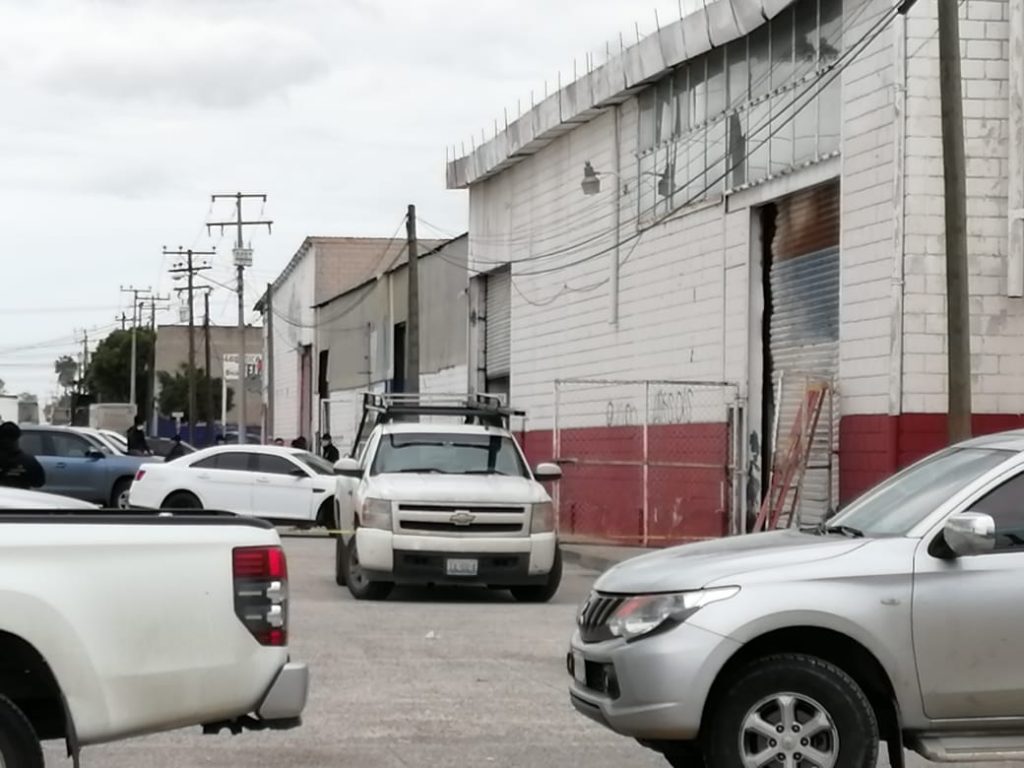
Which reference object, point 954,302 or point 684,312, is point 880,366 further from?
point 684,312

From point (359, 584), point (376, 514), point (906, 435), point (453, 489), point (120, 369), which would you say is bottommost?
point (359, 584)

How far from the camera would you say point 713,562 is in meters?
7.93

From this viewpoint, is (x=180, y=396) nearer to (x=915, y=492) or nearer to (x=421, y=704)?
(x=421, y=704)

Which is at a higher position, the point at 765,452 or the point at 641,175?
the point at 641,175

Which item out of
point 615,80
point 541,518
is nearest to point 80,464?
point 615,80

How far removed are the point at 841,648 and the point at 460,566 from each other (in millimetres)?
9619

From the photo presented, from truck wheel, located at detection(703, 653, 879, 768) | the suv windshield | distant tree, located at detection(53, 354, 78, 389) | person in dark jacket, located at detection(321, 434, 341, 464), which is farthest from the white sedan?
distant tree, located at detection(53, 354, 78, 389)

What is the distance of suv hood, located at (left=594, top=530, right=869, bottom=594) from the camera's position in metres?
7.77

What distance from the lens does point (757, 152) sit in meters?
25.4

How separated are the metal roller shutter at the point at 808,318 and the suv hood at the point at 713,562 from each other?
45.8 ft

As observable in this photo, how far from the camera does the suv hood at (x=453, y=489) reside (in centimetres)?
1728

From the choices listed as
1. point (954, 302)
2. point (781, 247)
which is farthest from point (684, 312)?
point (954, 302)

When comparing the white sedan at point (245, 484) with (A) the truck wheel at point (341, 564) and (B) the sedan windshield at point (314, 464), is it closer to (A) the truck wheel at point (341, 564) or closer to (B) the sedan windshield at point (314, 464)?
(B) the sedan windshield at point (314, 464)

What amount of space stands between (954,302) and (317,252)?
54793mm
